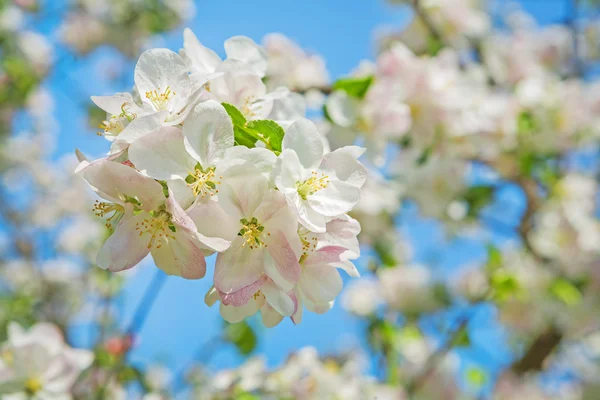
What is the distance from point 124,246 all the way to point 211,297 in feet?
0.38

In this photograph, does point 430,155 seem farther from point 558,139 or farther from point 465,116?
point 558,139

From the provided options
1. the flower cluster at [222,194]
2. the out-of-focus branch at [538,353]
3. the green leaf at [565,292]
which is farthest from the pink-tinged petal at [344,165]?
the out-of-focus branch at [538,353]

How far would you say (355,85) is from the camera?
4.09ft

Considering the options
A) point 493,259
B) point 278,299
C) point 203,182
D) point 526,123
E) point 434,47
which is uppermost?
point 434,47

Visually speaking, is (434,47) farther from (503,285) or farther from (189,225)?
(189,225)

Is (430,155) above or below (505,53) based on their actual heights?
below

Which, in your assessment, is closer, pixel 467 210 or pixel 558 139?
pixel 558 139

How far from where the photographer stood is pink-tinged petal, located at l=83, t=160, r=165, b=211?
0.56 m

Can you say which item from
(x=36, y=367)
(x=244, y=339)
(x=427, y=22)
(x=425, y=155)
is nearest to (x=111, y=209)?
(x=36, y=367)

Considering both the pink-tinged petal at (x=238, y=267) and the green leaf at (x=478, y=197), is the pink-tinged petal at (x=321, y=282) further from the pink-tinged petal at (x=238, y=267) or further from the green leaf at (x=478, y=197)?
the green leaf at (x=478, y=197)

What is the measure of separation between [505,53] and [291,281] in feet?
7.91

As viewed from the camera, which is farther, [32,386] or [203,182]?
[32,386]

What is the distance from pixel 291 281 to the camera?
0.57m

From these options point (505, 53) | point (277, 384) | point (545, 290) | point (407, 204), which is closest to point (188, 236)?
point (277, 384)
